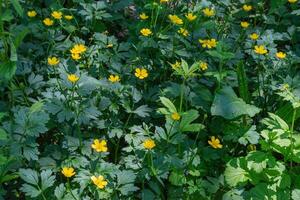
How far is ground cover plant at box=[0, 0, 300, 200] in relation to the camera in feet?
7.05

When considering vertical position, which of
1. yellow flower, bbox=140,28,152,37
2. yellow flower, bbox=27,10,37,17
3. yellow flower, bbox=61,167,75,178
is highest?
yellow flower, bbox=140,28,152,37

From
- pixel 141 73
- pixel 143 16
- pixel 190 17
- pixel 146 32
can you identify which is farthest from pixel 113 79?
pixel 190 17

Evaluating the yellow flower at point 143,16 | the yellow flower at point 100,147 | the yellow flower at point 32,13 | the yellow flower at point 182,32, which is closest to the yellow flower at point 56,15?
the yellow flower at point 32,13

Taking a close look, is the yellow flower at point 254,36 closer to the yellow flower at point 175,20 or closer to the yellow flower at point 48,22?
the yellow flower at point 175,20

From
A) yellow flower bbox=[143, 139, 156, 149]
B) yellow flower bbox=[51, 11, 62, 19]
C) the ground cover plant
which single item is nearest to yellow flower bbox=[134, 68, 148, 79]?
the ground cover plant

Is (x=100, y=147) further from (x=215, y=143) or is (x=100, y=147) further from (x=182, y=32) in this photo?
(x=182, y=32)

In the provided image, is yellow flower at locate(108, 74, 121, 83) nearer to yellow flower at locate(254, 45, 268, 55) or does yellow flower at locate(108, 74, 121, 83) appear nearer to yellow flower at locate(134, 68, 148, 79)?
yellow flower at locate(134, 68, 148, 79)

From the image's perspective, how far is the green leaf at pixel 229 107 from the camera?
244 centimetres

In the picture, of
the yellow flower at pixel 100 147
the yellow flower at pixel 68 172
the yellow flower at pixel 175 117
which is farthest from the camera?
the yellow flower at pixel 175 117

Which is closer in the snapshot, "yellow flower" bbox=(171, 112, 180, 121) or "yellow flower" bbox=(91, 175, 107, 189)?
"yellow flower" bbox=(91, 175, 107, 189)

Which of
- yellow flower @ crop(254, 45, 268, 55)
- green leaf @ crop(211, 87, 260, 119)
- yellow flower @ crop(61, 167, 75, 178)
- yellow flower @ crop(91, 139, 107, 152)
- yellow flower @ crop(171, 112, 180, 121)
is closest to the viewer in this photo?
yellow flower @ crop(61, 167, 75, 178)

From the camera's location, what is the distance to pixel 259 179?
A: 224cm

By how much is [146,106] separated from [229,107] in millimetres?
430

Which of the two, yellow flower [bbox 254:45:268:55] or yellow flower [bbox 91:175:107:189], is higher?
yellow flower [bbox 254:45:268:55]
